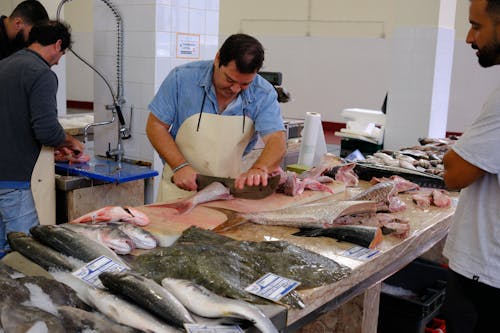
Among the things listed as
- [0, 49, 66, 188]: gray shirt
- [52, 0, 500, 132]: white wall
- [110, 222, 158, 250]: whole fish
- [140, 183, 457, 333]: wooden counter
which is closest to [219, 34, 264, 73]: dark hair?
[140, 183, 457, 333]: wooden counter

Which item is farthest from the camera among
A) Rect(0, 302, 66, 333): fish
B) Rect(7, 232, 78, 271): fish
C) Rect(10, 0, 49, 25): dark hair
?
Rect(10, 0, 49, 25): dark hair

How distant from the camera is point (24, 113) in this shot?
14.3 feet

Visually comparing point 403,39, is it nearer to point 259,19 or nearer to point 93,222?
point 93,222

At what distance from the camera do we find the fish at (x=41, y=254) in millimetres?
2117

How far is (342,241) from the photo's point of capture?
114 inches

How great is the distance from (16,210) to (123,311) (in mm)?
3035

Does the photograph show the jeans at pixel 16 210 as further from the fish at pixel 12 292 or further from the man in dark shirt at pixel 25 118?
the fish at pixel 12 292

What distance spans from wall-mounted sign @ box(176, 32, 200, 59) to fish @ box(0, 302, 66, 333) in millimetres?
4373

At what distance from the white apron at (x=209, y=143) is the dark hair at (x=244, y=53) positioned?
0.53 meters

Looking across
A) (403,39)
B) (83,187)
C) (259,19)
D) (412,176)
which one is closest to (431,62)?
(403,39)

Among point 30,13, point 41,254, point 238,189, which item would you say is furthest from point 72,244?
point 30,13

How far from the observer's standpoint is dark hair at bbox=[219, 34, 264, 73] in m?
3.52

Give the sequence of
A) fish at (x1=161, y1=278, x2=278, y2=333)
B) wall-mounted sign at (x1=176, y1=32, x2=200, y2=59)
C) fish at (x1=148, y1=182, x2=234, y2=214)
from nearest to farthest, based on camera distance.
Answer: fish at (x1=161, y1=278, x2=278, y2=333) < fish at (x1=148, y1=182, x2=234, y2=214) < wall-mounted sign at (x1=176, y1=32, x2=200, y2=59)

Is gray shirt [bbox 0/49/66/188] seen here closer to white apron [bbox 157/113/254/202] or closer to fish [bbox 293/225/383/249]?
white apron [bbox 157/113/254/202]
